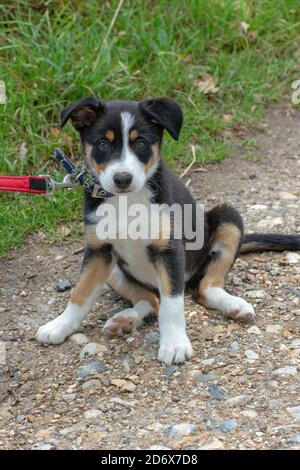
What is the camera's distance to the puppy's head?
424 centimetres

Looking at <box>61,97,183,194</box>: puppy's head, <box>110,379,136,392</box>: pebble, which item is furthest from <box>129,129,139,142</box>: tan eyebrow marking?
<box>110,379,136,392</box>: pebble

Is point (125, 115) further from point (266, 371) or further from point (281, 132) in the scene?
point (281, 132)

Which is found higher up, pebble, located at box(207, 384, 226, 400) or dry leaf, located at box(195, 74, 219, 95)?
pebble, located at box(207, 384, 226, 400)

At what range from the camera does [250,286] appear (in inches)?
206

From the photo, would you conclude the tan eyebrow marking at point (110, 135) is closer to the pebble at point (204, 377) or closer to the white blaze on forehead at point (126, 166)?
the white blaze on forehead at point (126, 166)

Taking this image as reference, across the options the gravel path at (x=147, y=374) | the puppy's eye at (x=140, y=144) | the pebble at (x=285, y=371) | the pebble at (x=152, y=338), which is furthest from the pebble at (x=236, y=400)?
the puppy's eye at (x=140, y=144)

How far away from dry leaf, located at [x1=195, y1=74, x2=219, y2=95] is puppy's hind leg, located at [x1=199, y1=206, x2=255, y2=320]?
253 cm

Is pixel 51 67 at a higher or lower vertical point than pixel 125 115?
lower

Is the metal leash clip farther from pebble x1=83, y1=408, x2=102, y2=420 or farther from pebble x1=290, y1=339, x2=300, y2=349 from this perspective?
pebble x1=290, y1=339, x2=300, y2=349

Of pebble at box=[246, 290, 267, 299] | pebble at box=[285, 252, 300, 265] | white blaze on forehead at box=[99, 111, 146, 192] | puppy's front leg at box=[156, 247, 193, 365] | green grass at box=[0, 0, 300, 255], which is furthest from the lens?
green grass at box=[0, 0, 300, 255]

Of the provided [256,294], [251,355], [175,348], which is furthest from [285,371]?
[256,294]

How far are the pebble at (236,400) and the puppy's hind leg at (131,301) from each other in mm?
894
